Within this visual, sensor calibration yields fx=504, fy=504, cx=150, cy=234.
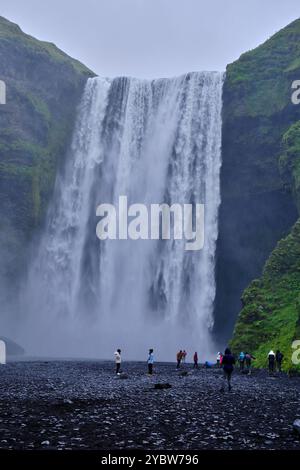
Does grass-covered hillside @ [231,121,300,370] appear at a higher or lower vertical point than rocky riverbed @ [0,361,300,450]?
higher

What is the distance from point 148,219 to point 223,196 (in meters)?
10.5

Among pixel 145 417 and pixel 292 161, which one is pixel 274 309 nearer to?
pixel 292 161

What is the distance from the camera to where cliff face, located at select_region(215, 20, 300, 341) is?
61094mm

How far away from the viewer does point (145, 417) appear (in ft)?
45.2

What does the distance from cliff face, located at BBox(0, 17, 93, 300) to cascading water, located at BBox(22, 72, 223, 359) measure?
2.20 meters

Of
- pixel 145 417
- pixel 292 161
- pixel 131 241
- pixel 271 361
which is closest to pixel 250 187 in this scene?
pixel 292 161

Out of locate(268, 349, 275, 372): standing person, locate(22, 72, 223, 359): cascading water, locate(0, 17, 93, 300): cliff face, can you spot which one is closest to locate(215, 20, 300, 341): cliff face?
locate(22, 72, 223, 359): cascading water

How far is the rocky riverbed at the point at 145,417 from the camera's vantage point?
10461 mm

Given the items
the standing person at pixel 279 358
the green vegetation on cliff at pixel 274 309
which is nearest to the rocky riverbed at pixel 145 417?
the standing person at pixel 279 358

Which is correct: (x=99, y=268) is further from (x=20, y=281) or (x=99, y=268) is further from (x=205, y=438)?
(x=205, y=438)

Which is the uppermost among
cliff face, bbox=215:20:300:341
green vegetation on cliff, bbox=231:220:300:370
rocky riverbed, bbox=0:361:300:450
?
cliff face, bbox=215:20:300:341

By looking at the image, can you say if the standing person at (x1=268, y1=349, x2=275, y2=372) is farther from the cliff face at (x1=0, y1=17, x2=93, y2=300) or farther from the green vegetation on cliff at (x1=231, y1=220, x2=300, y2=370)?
the cliff face at (x1=0, y1=17, x2=93, y2=300)

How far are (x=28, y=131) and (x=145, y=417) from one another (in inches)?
2440
